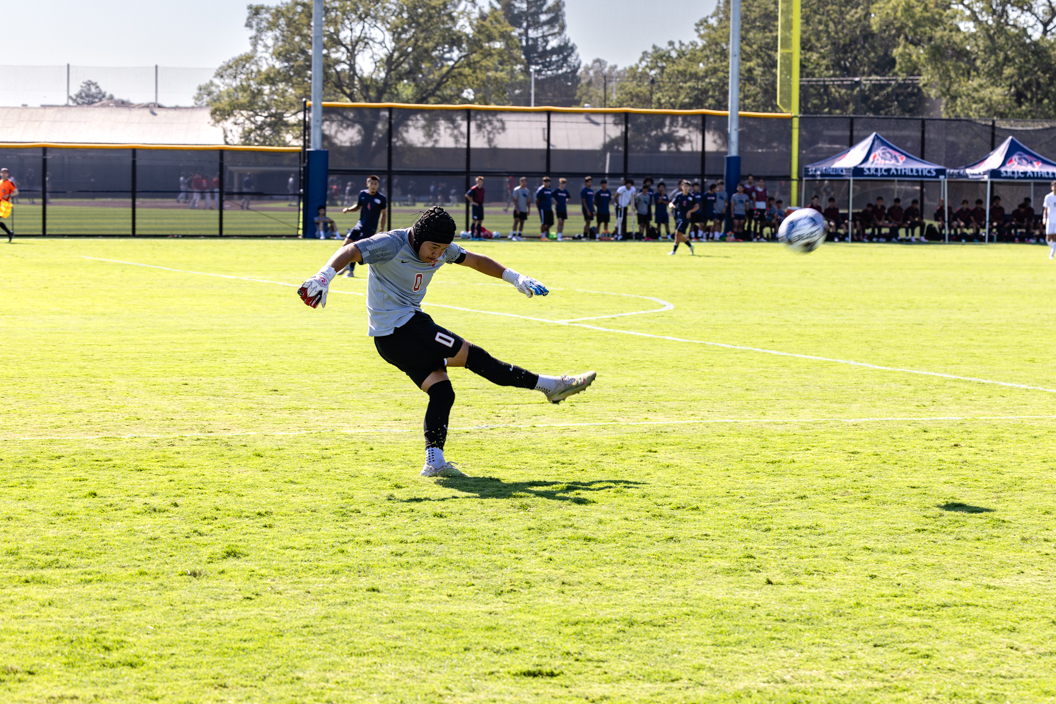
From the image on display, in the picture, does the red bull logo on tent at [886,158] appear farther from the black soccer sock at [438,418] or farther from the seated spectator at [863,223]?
the black soccer sock at [438,418]

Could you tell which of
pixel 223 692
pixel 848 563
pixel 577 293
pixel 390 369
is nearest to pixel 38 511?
pixel 223 692

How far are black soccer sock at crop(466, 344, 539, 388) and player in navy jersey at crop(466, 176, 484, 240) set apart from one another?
1140 inches

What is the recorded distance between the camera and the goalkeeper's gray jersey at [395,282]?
311 inches

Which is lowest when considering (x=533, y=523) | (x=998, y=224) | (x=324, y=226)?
(x=533, y=523)

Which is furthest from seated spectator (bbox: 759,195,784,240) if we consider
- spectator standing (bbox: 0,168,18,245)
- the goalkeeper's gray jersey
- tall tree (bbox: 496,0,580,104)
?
tall tree (bbox: 496,0,580,104)

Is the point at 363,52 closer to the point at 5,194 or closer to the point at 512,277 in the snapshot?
the point at 5,194

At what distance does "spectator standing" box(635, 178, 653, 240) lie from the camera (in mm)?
40562

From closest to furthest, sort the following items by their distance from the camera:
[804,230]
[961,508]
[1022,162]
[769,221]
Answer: [961,508] < [804,230] < [1022,162] < [769,221]

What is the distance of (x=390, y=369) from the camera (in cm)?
1239

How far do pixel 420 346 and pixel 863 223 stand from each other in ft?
122

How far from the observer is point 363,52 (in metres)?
78.0

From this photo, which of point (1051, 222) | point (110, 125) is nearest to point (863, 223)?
point (1051, 222)

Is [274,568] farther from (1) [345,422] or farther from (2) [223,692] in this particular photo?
(1) [345,422]

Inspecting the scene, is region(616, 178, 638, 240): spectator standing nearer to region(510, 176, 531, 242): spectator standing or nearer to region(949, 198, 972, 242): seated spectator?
region(510, 176, 531, 242): spectator standing
